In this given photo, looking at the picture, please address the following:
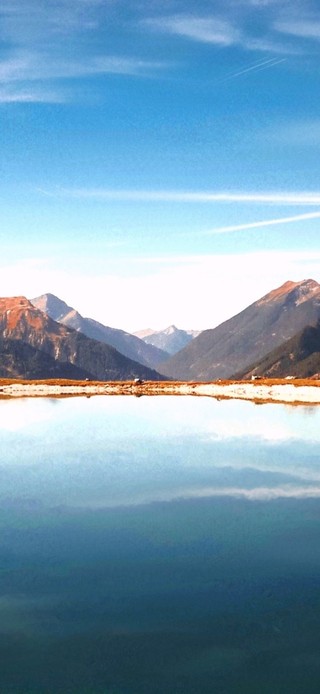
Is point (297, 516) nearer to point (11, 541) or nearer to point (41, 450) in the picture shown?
point (11, 541)

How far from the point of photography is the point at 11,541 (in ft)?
98.0

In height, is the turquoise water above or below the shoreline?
below

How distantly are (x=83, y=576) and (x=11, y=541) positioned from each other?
6277 mm

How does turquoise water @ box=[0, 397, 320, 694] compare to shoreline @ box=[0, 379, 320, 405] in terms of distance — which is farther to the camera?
shoreline @ box=[0, 379, 320, 405]

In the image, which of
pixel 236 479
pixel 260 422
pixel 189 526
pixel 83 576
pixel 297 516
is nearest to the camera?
pixel 83 576

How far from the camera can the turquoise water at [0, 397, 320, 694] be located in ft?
59.2

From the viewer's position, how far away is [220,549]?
28.4 meters

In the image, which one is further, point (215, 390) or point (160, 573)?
point (215, 390)

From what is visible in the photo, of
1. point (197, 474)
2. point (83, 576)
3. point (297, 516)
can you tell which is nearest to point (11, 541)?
point (83, 576)

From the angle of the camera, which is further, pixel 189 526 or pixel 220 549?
pixel 189 526

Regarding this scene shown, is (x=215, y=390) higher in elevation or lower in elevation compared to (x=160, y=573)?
higher

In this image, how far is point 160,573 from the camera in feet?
83.2

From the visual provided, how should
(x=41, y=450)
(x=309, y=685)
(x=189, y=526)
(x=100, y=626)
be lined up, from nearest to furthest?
(x=309, y=685)
(x=100, y=626)
(x=189, y=526)
(x=41, y=450)

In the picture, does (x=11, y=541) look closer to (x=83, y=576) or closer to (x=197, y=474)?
(x=83, y=576)
